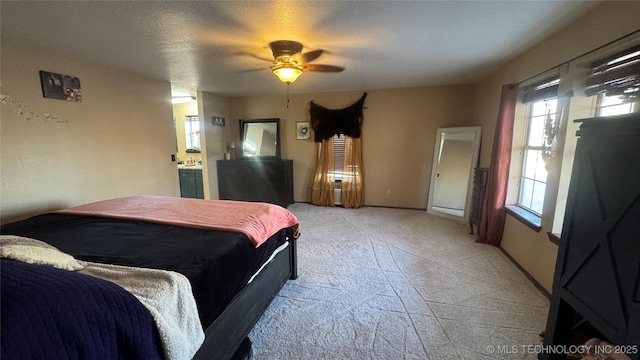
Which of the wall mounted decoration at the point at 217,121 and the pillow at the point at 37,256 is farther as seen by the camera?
the wall mounted decoration at the point at 217,121

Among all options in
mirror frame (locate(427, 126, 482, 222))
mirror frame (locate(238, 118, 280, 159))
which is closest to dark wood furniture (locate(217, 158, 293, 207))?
mirror frame (locate(238, 118, 280, 159))

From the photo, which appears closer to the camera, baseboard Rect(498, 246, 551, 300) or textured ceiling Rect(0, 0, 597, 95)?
textured ceiling Rect(0, 0, 597, 95)

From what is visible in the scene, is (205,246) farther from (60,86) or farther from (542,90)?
(542,90)

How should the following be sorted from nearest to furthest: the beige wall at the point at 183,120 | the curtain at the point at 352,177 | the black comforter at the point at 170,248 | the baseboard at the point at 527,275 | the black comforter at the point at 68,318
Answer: the black comforter at the point at 68,318, the black comforter at the point at 170,248, the baseboard at the point at 527,275, the curtain at the point at 352,177, the beige wall at the point at 183,120

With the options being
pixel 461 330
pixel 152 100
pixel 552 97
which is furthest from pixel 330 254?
pixel 152 100

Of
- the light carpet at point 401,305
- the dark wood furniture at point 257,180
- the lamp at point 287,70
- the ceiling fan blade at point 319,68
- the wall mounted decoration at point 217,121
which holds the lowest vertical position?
the light carpet at point 401,305

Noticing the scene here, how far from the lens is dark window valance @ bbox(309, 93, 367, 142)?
188 inches

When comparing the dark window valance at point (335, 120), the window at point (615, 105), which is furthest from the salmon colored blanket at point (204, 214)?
the dark window valance at point (335, 120)

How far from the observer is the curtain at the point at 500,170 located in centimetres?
287

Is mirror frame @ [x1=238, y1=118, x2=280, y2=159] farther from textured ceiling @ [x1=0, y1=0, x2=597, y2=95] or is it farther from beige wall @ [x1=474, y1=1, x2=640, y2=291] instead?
beige wall @ [x1=474, y1=1, x2=640, y2=291]

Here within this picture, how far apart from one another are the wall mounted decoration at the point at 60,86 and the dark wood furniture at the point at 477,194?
505cm

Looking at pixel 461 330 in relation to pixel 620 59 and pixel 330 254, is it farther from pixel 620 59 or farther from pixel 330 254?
pixel 620 59

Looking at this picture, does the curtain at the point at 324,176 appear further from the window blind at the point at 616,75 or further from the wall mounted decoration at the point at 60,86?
the window blind at the point at 616,75

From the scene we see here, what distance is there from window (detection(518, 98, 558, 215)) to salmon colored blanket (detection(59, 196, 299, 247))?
99.2 inches
